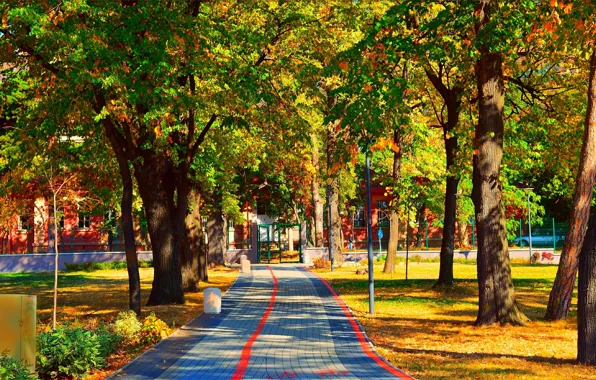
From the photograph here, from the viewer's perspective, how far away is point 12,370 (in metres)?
11.1

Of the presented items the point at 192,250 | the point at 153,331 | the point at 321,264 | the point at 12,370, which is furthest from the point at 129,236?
the point at 321,264

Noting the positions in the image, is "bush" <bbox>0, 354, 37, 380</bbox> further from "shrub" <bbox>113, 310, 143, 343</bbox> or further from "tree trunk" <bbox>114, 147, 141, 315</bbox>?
"tree trunk" <bbox>114, 147, 141, 315</bbox>

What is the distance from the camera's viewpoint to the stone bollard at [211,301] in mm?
23703

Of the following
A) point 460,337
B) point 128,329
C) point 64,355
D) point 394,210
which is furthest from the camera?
point 394,210

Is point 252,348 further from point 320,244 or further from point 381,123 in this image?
point 320,244

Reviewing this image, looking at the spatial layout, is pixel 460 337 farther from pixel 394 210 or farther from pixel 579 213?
pixel 394 210

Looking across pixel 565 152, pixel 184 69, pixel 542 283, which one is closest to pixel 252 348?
pixel 184 69

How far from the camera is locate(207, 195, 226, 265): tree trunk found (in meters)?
49.2

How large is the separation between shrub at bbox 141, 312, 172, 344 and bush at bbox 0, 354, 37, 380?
6.10 m

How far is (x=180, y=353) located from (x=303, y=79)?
10.8 m

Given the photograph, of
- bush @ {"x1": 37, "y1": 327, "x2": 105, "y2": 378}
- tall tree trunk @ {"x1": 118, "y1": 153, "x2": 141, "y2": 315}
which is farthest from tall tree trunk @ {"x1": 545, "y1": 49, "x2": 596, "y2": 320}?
bush @ {"x1": 37, "y1": 327, "x2": 105, "y2": 378}

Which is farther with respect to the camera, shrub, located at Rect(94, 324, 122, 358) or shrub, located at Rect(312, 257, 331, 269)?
shrub, located at Rect(312, 257, 331, 269)

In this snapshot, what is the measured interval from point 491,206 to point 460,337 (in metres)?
3.39

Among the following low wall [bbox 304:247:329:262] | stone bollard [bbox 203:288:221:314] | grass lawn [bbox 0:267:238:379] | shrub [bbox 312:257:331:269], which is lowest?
grass lawn [bbox 0:267:238:379]
